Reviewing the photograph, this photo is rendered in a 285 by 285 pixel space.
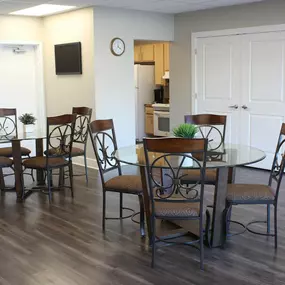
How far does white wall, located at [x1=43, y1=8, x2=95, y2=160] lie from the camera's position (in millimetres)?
6539

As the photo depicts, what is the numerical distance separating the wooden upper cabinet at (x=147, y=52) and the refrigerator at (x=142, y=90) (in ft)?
0.71

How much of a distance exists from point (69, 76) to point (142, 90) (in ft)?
9.42

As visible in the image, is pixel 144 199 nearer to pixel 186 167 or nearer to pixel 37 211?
pixel 186 167

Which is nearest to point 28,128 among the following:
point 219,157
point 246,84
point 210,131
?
point 210,131

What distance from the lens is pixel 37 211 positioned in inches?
185

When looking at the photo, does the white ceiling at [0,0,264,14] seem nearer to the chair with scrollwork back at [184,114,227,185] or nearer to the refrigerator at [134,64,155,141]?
the chair with scrollwork back at [184,114,227,185]

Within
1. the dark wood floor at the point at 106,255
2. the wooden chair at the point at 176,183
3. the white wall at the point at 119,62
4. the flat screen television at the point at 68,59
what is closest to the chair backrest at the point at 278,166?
the dark wood floor at the point at 106,255

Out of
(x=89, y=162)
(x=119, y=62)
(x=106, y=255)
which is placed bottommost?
(x=106, y=255)

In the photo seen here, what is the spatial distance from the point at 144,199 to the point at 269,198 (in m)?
0.97

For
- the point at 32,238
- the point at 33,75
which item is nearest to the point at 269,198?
the point at 32,238

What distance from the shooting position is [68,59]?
22.7ft

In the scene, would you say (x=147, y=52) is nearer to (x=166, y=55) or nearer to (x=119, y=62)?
(x=166, y=55)

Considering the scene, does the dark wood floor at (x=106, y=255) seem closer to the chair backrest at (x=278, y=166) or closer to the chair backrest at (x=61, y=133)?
the chair backrest at (x=278, y=166)

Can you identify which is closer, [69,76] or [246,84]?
[246,84]
